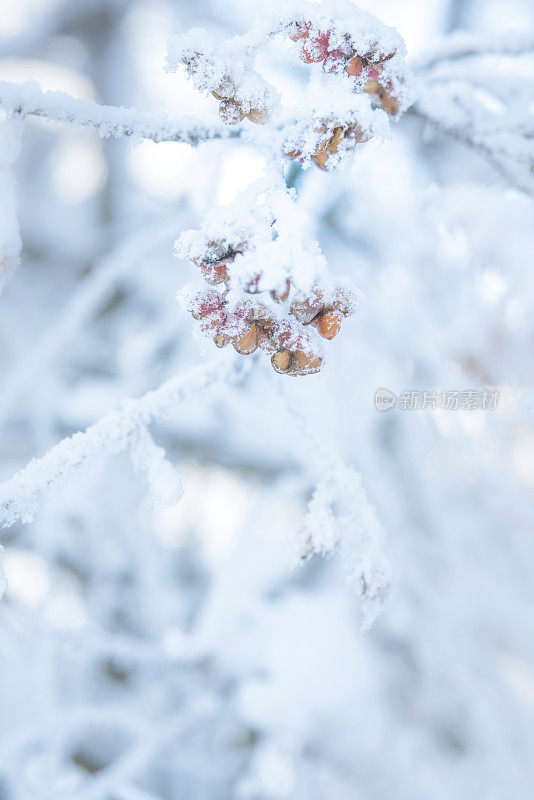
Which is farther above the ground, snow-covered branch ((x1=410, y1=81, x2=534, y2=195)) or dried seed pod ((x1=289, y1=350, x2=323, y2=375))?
snow-covered branch ((x1=410, y1=81, x2=534, y2=195))

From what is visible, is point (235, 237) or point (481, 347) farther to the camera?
point (481, 347)

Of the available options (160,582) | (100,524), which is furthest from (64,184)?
(160,582)

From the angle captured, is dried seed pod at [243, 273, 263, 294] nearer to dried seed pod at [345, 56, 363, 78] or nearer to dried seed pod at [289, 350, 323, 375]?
dried seed pod at [289, 350, 323, 375]

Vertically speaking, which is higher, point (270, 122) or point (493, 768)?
point (270, 122)

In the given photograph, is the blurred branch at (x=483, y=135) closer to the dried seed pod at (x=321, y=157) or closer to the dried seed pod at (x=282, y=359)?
the dried seed pod at (x=321, y=157)

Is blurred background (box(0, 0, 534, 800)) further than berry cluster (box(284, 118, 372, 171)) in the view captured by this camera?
Yes

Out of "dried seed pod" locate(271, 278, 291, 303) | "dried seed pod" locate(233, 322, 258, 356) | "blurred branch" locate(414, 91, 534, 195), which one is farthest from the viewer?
"blurred branch" locate(414, 91, 534, 195)

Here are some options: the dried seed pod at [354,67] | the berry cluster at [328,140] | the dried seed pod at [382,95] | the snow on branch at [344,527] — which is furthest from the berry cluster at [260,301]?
the dried seed pod at [382,95]

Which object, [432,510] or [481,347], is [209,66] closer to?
[481,347]

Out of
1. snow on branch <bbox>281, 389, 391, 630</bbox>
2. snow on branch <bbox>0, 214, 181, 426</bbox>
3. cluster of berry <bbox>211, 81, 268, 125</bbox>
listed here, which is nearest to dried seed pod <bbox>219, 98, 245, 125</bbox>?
cluster of berry <bbox>211, 81, 268, 125</bbox>
